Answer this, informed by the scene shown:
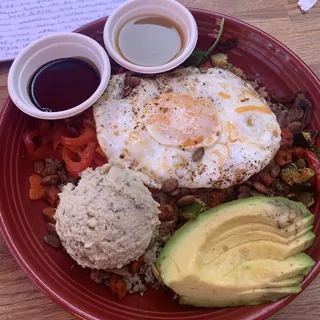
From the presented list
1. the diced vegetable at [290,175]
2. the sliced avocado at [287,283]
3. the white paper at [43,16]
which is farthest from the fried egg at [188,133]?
the white paper at [43,16]

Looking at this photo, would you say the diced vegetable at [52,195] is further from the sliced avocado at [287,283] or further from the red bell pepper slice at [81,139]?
the sliced avocado at [287,283]

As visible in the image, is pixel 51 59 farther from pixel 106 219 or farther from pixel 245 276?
pixel 245 276

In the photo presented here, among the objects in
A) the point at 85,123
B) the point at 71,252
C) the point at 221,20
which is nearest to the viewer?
the point at 71,252

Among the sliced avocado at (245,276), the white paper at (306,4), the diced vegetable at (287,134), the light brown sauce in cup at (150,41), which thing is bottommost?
the sliced avocado at (245,276)

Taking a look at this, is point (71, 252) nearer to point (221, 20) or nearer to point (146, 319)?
point (146, 319)

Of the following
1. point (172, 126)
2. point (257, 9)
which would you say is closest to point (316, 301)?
point (172, 126)

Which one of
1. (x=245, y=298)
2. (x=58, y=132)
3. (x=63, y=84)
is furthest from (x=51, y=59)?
(x=245, y=298)
